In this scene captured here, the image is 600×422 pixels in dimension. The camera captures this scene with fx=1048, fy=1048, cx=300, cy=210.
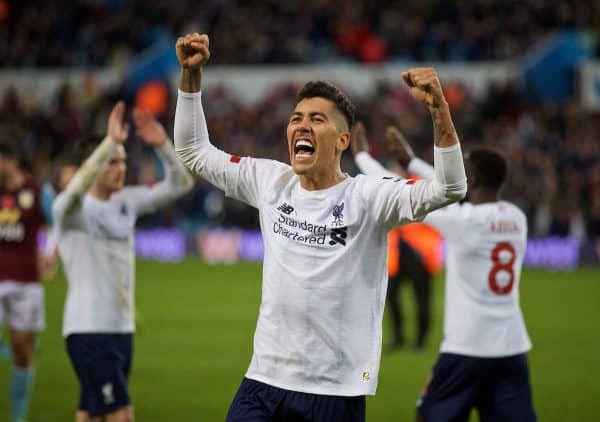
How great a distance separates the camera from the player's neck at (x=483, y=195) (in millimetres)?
6909

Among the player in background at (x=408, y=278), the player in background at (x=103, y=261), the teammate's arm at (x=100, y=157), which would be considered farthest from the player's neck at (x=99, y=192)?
the player in background at (x=408, y=278)

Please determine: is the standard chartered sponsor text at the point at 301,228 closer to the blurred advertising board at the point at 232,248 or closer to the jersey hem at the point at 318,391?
the jersey hem at the point at 318,391

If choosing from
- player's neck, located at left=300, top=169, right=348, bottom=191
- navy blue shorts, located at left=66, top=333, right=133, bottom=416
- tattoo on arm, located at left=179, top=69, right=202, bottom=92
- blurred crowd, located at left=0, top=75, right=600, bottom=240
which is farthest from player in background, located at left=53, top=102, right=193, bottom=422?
blurred crowd, located at left=0, top=75, right=600, bottom=240

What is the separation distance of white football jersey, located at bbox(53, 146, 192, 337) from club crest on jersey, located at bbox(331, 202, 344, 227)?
2651 mm

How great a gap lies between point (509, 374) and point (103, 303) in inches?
110

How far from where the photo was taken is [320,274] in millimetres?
4965

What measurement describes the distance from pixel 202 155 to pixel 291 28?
989 inches

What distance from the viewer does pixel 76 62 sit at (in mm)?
30812

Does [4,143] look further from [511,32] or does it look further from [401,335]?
[511,32]

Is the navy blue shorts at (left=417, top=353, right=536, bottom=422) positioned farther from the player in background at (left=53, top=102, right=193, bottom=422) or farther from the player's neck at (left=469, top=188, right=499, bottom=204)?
the player in background at (left=53, top=102, right=193, bottom=422)

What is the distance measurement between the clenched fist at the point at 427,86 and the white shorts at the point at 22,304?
571 cm

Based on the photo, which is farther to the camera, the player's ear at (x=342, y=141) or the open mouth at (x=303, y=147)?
the player's ear at (x=342, y=141)

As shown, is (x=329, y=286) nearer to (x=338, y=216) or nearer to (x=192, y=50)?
(x=338, y=216)

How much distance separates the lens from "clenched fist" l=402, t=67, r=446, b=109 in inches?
177
